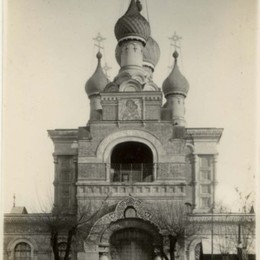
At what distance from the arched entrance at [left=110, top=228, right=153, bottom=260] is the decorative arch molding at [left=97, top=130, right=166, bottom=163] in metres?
2.60

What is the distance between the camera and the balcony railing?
79.4 feet

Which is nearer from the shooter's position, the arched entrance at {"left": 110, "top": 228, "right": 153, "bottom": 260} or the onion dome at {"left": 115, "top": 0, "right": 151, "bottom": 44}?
the arched entrance at {"left": 110, "top": 228, "right": 153, "bottom": 260}

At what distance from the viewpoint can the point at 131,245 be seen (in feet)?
76.2

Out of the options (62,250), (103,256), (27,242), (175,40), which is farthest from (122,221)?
(175,40)

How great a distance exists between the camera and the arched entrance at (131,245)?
23172 millimetres

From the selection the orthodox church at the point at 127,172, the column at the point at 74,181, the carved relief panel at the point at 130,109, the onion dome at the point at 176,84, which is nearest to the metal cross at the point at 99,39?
the orthodox church at the point at 127,172

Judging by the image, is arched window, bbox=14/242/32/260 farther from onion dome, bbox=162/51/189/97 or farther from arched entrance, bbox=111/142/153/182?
onion dome, bbox=162/51/189/97

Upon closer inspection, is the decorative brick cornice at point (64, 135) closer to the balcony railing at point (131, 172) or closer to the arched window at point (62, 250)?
the balcony railing at point (131, 172)

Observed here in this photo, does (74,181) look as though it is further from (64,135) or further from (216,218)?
(216,218)

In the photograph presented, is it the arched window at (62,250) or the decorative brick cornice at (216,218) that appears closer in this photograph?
the decorative brick cornice at (216,218)

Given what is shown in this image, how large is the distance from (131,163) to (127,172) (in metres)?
0.59

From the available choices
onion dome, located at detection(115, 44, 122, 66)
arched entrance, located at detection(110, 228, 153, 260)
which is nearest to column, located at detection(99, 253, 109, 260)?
arched entrance, located at detection(110, 228, 153, 260)

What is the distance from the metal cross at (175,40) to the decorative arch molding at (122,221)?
Result: 5202 mm

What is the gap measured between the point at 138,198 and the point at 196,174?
16.3ft
